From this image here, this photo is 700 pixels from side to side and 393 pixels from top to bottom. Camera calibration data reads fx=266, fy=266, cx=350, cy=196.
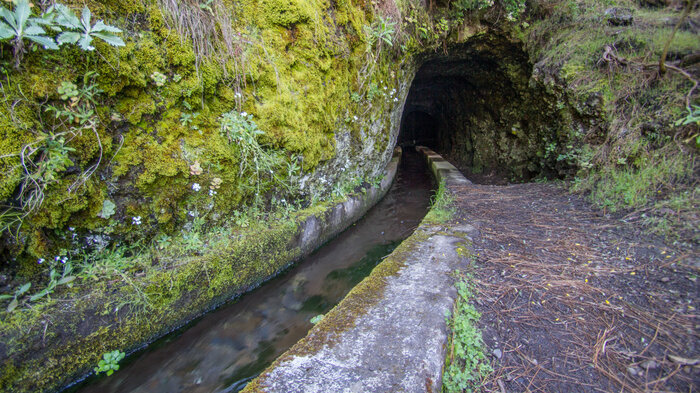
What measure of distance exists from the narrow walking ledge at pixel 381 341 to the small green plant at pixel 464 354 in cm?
6

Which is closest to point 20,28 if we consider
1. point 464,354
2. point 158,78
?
point 158,78

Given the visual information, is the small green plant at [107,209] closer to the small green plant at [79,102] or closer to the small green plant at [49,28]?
the small green plant at [79,102]

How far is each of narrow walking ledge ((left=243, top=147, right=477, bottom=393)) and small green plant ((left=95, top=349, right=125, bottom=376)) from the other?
1419 millimetres

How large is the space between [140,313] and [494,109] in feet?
26.0

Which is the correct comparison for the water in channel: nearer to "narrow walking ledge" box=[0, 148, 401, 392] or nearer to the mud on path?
"narrow walking ledge" box=[0, 148, 401, 392]

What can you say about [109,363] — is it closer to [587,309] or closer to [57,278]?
[57,278]

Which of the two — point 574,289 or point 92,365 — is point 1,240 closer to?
point 92,365

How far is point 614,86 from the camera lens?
3.81 meters

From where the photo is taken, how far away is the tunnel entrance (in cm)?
530

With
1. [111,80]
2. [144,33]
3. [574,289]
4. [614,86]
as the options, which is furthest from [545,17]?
[111,80]

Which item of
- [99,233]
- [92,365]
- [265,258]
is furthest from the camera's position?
[265,258]

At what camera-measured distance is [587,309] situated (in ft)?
5.72

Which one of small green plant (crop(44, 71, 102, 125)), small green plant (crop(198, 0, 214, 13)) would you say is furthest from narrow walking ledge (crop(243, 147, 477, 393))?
small green plant (crop(198, 0, 214, 13))

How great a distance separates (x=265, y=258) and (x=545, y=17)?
649 cm
